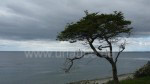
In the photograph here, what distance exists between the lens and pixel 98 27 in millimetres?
25891

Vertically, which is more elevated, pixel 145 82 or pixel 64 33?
pixel 64 33

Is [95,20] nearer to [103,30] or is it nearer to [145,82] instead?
[103,30]

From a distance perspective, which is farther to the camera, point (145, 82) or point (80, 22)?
point (145, 82)

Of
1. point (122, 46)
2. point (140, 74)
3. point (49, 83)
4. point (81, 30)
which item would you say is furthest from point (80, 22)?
point (49, 83)

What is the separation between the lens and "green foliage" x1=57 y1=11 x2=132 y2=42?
25.6 metres

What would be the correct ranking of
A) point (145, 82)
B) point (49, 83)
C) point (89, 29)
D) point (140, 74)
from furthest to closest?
point (49, 83) → point (140, 74) → point (145, 82) → point (89, 29)

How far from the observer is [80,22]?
1035 inches

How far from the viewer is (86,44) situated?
26938 millimetres

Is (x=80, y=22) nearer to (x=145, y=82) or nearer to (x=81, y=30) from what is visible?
(x=81, y=30)

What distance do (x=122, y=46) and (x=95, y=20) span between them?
3787 millimetres

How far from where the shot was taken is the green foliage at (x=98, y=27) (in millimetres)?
25625

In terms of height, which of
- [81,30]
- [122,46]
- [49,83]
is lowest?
[49,83]

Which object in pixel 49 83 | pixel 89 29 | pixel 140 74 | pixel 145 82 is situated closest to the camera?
pixel 89 29

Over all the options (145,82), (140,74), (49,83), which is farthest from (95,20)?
(49,83)
